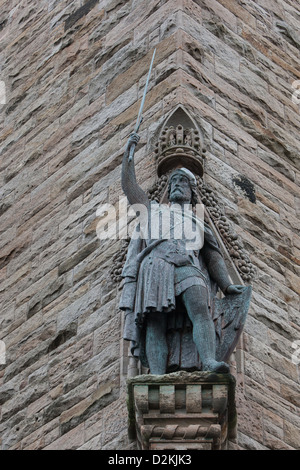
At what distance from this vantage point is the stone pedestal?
9.51 meters

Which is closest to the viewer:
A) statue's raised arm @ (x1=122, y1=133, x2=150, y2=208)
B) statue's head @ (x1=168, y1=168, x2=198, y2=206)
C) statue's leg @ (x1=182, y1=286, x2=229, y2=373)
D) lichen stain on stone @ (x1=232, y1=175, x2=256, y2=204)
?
statue's leg @ (x1=182, y1=286, x2=229, y2=373)

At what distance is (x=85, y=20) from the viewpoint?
48.0 feet

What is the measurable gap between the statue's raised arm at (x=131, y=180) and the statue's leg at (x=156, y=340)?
119 centimetres

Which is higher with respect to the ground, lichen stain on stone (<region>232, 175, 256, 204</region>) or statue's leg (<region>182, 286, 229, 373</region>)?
lichen stain on stone (<region>232, 175, 256, 204</region>)

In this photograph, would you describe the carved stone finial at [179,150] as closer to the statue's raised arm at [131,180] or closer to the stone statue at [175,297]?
the statue's raised arm at [131,180]

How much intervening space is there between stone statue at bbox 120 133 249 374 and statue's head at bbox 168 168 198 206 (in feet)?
0.85

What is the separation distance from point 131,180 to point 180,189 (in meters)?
0.41

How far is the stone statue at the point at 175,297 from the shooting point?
9.93 meters

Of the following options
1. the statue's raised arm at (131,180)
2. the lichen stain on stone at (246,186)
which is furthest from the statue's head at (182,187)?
the lichen stain on stone at (246,186)

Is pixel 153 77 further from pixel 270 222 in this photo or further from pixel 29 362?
pixel 29 362

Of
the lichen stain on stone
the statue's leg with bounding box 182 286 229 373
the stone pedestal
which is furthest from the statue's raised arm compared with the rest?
the stone pedestal

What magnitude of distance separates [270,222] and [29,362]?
A: 246 centimetres

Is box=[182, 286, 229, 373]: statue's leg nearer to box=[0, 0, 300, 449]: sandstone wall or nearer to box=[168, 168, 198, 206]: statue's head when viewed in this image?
box=[0, 0, 300, 449]: sandstone wall

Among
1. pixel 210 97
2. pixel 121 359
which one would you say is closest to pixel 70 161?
pixel 210 97
